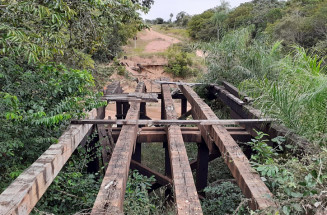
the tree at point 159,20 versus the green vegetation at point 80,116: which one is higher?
the tree at point 159,20

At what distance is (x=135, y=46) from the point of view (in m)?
27.5

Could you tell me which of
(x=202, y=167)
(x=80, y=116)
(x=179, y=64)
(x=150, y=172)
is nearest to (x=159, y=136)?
(x=150, y=172)

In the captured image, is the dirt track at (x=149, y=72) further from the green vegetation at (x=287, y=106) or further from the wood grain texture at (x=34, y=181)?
the wood grain texture at (x=34, y=181)

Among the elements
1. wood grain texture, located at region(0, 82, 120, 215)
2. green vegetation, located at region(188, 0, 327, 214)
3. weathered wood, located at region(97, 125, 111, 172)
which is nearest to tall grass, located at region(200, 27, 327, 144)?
green vegetation, located at region(188, 0, 327, 214)

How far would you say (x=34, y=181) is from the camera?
1696mm

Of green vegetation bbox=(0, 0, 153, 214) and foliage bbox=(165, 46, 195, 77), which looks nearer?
green vegetation bbox=(0, 0, 153, 214)

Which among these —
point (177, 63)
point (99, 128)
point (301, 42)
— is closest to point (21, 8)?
point (99, 128)

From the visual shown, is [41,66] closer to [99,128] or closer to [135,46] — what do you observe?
[99,128]

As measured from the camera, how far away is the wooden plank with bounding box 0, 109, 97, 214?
57.4 inches

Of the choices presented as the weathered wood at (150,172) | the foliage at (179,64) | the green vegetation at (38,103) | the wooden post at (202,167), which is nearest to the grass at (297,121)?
the wooden post at (202,167)

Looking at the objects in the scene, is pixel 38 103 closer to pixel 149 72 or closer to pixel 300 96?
pixel 300 96

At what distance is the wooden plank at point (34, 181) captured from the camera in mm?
1458

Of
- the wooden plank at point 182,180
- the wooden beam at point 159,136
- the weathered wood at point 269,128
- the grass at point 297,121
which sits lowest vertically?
the wooden beam at point 159,136

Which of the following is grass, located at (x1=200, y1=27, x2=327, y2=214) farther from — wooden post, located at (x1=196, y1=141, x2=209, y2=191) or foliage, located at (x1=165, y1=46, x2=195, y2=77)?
foliage, located at (x1=165, y1=46, x2=195, y2=77)
